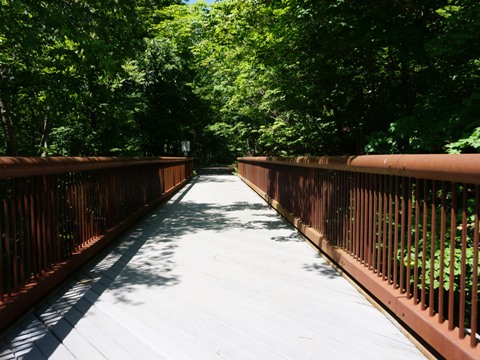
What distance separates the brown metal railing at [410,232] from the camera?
2178mm

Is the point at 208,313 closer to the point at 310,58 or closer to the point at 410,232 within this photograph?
the point at 410,232

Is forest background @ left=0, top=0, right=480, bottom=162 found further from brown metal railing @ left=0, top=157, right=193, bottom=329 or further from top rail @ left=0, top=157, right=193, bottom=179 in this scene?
brown metal railing @ left=0, top=157, right=193, bottom=329

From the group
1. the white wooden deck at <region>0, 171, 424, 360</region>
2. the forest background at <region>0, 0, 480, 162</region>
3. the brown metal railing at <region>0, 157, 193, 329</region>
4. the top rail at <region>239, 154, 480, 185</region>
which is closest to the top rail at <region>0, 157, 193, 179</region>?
the brown metal railing at <region>0, 157, 193, 329</region>

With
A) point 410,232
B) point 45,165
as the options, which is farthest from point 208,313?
point 45,165

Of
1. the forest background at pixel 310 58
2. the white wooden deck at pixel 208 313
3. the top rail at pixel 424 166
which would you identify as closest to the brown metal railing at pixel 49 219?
the white wooden deck at pixel 208 313

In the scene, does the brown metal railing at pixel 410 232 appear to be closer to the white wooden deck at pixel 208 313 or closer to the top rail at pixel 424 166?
the top rail at pixel 424 166

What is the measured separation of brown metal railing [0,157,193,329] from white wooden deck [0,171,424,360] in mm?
214

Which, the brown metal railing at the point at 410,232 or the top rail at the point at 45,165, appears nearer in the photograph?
the brown metal railing at the point at 410,232

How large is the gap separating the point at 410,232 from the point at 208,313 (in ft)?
5.36

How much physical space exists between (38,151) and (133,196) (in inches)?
139

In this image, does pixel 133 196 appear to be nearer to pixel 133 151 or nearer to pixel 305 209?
pixel 305 209

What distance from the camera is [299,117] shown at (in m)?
11.9

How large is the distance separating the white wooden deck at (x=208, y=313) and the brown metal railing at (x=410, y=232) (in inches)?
10.1

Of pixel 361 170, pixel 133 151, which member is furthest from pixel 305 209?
pixel 133 151
